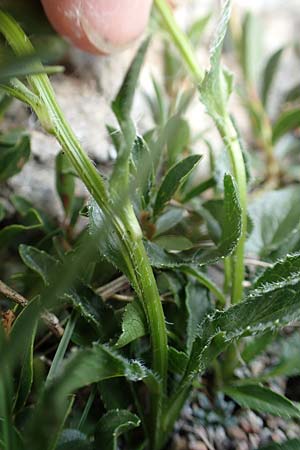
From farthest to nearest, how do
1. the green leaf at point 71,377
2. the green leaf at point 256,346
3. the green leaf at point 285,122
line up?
1. the green leaf at point 285,122
2. the green leaf at point 256,346
3. the green leaf at point 71,377

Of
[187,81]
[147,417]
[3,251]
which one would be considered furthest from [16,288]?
[187,81]

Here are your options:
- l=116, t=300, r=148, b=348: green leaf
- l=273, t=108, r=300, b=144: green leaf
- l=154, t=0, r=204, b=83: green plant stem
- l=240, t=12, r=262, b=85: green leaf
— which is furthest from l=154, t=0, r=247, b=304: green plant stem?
l=240, t=12, r=262, b=85: green leaf

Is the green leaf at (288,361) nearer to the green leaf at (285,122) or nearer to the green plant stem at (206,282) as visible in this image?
the green plant stem at (206,282)

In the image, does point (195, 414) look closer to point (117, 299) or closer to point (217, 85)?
point (117, 299)

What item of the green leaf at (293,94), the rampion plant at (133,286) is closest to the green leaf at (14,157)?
the rampion plant at (133,286)

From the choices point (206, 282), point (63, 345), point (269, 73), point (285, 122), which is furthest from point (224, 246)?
point (269, 73)

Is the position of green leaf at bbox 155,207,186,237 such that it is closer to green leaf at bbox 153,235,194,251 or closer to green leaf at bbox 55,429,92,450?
green leaf at bbox 153,235,194,251
